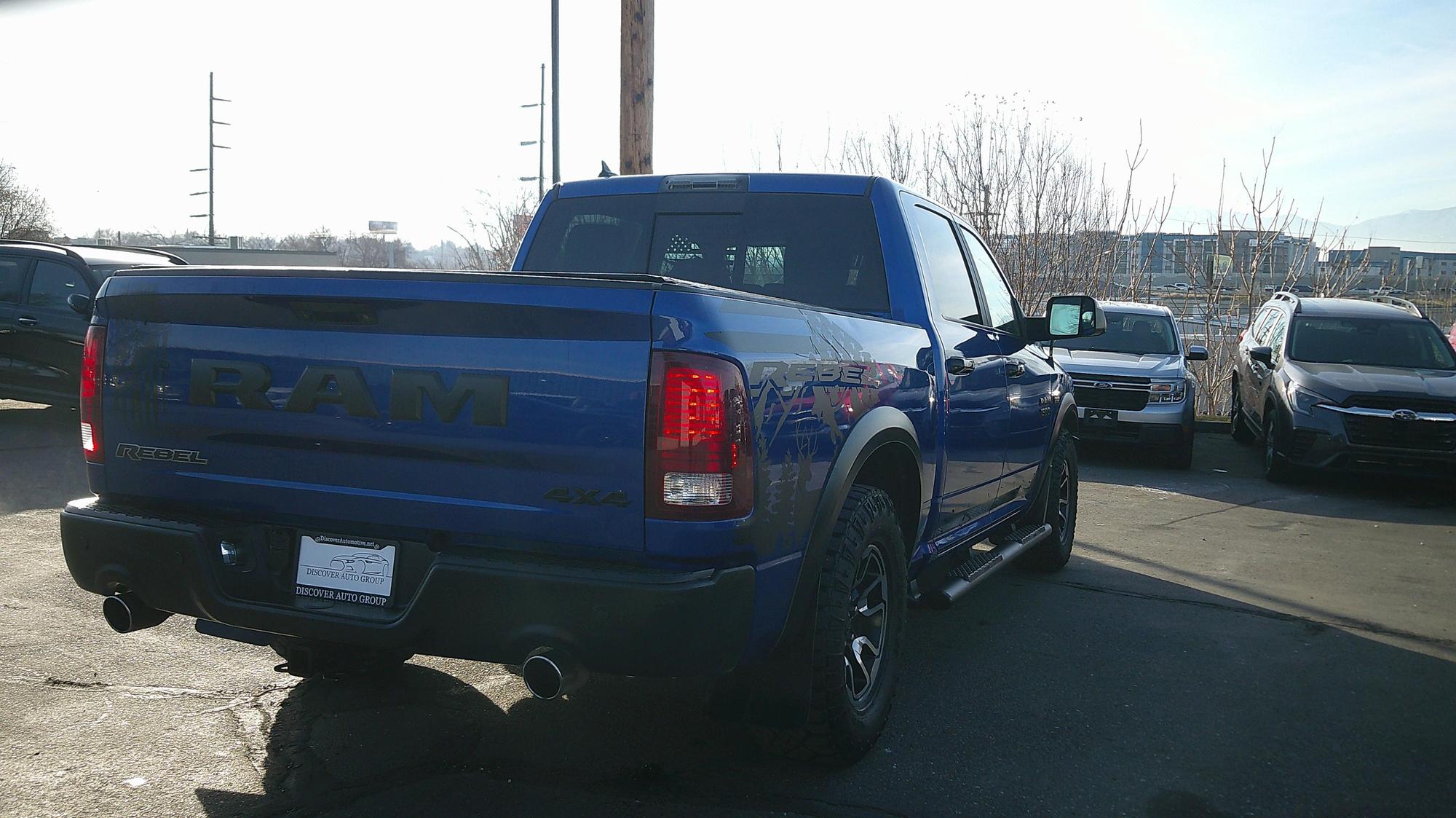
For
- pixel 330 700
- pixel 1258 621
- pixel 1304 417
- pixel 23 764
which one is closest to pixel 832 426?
pixel 330 700

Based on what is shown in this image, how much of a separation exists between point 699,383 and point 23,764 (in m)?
2.37

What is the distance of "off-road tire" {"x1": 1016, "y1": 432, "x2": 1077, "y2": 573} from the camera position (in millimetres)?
6160

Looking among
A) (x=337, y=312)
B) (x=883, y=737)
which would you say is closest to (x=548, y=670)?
(x=337, y=312)

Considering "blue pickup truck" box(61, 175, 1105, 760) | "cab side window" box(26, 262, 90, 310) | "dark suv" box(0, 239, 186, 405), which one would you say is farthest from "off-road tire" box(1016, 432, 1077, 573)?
"cab side window" box(26, 262, 90, 310)

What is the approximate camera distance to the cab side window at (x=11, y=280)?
10.5 m

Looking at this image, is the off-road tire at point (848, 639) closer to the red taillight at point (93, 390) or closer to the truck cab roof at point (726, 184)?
the truck cab roof at point (726, 184)

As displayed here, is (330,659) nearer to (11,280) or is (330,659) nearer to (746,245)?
(746,245)

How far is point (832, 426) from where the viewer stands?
10.4ft

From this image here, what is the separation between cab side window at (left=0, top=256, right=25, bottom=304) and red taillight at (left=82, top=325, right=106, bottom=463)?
881 centimetres

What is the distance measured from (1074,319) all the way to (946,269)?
1.23 metres

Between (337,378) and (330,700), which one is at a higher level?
(337,378)

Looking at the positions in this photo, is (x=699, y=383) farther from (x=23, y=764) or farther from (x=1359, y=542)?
(x=1359, y=542)

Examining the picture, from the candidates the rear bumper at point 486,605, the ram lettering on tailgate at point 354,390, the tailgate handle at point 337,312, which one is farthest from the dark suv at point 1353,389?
the tailgate handle at point 337,312

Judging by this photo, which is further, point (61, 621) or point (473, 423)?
point (61, 621)
